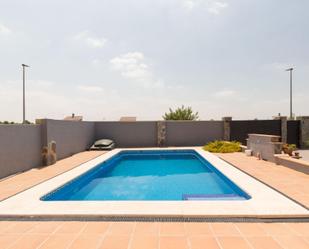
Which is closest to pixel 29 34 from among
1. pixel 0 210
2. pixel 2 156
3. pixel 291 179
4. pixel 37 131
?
pixel 37 131

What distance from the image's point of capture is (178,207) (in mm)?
4617

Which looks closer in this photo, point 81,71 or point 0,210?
point 0,210

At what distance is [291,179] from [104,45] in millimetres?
11806

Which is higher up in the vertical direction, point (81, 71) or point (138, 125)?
point (81, 71)

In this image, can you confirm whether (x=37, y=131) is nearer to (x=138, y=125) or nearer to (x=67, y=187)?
(x=67, y=187)
